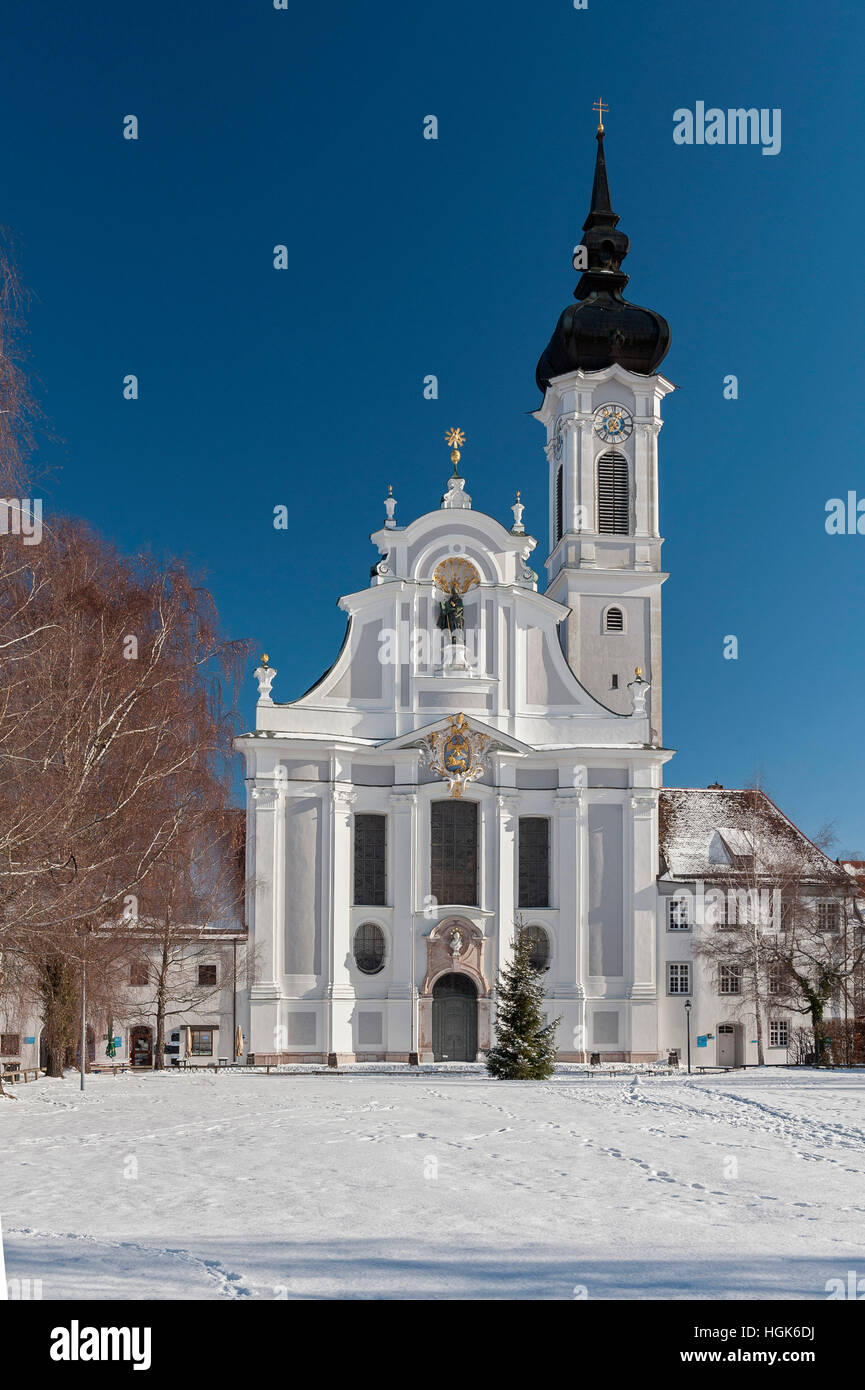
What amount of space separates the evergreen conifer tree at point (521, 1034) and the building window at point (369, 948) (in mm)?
12904

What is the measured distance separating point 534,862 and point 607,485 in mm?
15489

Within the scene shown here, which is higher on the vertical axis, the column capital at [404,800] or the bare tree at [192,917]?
the column capital at [404,800]

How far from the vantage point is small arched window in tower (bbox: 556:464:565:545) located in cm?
5597

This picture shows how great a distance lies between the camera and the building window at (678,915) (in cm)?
4822

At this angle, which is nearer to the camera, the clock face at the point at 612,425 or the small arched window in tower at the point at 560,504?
the clock face at the point at 612,425

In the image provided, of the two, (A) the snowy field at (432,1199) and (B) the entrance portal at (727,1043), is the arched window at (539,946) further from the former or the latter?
(A) the snowy field at (432,1199)

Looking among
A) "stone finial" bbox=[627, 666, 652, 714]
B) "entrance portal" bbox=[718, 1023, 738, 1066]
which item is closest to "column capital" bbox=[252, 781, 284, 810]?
"stone finial" bbox=[627, 666, 652, 714]

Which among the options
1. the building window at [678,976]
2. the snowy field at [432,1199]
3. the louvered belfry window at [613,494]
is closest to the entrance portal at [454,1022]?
the building window at [678,976]

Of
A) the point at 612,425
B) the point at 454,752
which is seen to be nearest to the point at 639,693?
the point at 454,752

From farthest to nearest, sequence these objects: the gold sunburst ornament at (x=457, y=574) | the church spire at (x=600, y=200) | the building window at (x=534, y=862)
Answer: the church spire at (x=600, y=200) → the gold sunburst ornament at (x=457, y=574) → the building window at (x=534, y=862)

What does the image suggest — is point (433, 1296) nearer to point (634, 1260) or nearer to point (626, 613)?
point (634, 1260)

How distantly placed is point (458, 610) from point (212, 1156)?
33.2 m

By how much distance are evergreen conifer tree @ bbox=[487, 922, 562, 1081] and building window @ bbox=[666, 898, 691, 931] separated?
1536cm

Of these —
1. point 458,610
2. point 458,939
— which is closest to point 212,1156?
point 458,939
